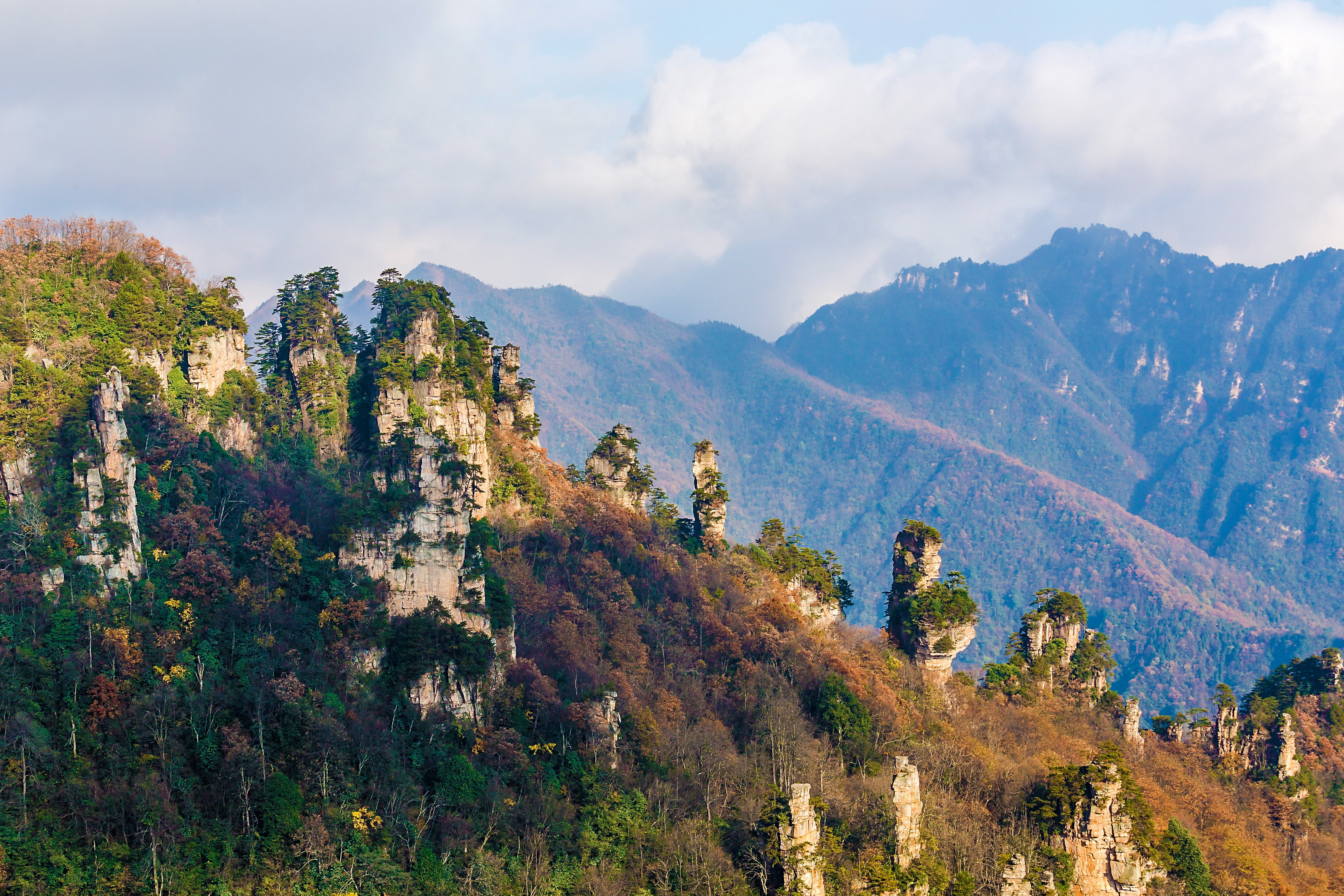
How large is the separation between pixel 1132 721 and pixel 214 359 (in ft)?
182

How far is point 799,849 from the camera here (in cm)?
3450

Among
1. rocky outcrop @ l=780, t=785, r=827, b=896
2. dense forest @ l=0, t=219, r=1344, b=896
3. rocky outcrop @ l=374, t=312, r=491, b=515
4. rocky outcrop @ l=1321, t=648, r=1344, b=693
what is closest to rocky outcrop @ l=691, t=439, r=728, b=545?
dense forest @ l=0, t=219, r=1344, b=896

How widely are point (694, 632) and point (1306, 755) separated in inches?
1458

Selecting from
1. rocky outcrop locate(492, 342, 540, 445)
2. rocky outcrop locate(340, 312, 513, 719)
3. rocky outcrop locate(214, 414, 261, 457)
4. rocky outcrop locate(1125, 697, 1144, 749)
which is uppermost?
rocky outcrop locate(492, 342, 540, 445)

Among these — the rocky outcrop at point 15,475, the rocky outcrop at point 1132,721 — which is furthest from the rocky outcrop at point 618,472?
the rocky outcrop at point 15,475

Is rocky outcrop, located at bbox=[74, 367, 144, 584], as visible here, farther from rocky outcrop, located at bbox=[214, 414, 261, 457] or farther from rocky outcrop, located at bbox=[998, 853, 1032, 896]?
rocky outcrop, located at bbox=[998, 853, 1032, 896]

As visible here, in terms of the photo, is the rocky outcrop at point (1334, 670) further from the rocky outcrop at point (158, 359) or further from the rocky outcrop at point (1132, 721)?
the rocky outcrop at point (158, 359)

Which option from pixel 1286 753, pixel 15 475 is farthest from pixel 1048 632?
pixel 15 475

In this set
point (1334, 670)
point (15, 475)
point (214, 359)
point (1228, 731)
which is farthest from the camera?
point (1334, 670)

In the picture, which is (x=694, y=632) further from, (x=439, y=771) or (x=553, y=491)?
(x=439, y=771)

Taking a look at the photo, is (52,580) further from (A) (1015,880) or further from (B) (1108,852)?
(B) (1108,852)

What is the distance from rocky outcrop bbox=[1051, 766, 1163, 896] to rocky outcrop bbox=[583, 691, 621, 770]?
19346 millimetres

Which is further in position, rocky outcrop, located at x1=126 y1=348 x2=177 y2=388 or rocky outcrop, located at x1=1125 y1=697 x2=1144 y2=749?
rocky outcrop, located at x1=1125 y1=697 x2=1144 y2=749

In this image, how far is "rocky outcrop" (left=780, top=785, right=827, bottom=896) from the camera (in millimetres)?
34406
